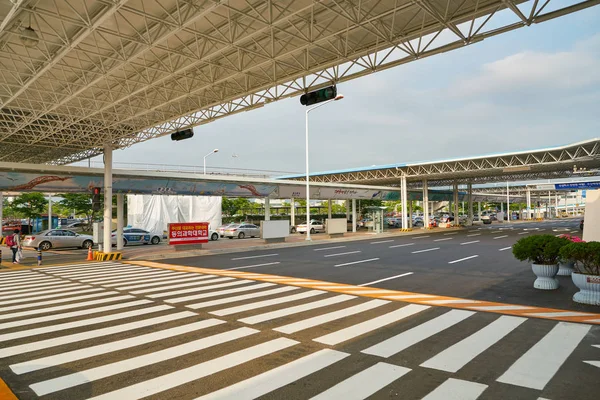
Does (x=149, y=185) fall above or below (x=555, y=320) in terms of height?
above

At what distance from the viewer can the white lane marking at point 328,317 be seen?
7290 millimetres

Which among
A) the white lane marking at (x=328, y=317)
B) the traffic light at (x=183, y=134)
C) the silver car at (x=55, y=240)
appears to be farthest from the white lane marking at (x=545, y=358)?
the silver car at (x=55, y=240)

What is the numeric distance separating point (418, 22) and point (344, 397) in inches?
435

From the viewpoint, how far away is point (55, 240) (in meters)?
26.2

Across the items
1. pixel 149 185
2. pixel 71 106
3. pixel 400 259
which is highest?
pixel 71 106

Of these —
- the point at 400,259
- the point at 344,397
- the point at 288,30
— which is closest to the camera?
the point at 344,397

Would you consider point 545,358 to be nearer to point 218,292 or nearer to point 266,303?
point 266,303

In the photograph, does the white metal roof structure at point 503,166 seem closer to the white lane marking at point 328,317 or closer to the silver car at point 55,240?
the white lane marking at point 328,317

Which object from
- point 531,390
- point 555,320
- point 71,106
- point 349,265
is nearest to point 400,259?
point 349,265

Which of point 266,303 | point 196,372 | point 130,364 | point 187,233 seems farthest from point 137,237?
point 196,372

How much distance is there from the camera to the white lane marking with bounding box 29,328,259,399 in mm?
4930

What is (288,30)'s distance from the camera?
12.8 meters

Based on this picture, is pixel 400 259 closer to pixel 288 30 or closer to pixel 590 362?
pixel 288 30

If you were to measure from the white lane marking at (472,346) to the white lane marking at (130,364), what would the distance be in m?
3.30
